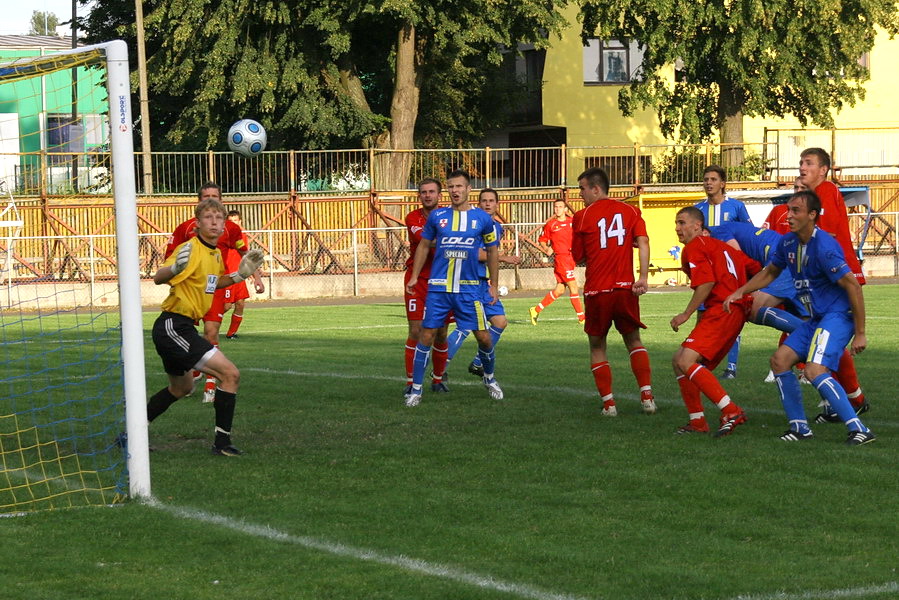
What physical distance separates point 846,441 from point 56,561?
204 inches

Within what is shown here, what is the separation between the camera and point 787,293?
10102 millimetres

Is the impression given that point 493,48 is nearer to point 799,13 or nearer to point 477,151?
point 477,151

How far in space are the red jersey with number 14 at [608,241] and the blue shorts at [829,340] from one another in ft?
6.06

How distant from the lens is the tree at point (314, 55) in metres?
34.9

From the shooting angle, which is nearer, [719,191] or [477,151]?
[719,191]

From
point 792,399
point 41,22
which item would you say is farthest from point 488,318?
point 41,22

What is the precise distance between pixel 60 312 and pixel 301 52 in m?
14.4

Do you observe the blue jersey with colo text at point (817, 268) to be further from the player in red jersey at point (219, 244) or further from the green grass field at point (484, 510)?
the player in red jersey at point (219, 244)

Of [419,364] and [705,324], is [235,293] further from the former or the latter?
[705,324]

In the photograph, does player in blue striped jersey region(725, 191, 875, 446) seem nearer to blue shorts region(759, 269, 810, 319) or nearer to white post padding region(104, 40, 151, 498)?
blue shorts region(759, 269, 810, 319)

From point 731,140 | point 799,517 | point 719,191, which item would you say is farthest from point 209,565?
point 731,140

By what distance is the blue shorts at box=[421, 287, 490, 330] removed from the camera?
435 inches

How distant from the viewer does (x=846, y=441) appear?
854 cm

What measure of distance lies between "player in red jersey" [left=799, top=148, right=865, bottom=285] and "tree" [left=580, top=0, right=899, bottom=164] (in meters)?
26.6
